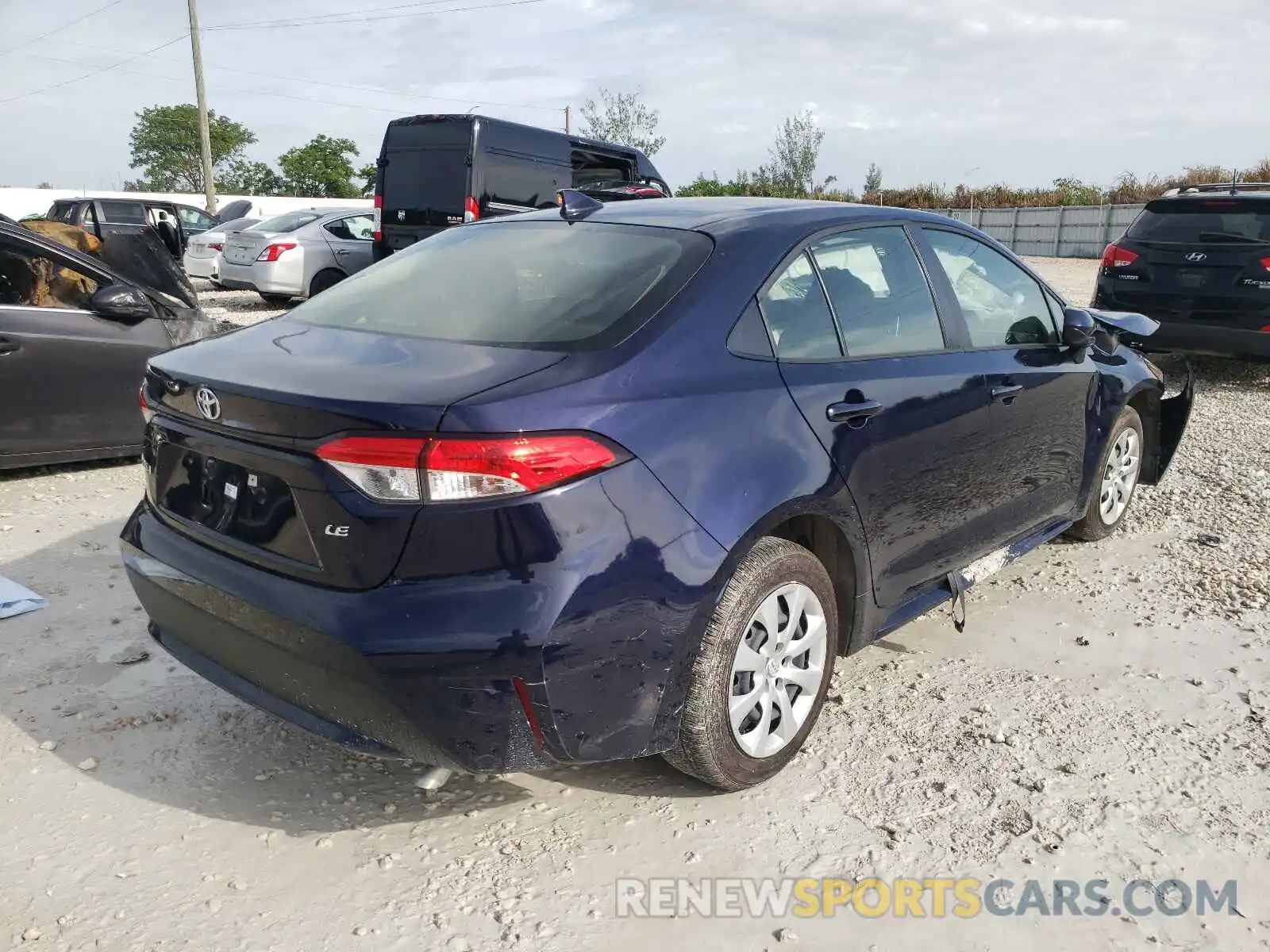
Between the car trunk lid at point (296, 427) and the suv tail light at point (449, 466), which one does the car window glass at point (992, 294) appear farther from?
the suv tail light at point (449, 466)

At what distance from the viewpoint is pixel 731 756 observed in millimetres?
2676

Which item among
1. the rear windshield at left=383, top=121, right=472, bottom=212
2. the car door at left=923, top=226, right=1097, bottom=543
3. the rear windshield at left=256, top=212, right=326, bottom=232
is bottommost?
the car door at left=923, top=226, right=1097, bottom=543

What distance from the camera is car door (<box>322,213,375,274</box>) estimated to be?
1363 centimetres

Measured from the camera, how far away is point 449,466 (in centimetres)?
214

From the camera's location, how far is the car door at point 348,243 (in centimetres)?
1363

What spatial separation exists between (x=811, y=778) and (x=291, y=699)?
147 centimetres

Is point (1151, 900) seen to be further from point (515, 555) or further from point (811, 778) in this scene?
point (515, 555)

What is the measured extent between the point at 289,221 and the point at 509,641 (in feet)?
44.7

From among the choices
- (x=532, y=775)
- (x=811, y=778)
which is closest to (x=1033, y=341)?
(x=811, y=778)

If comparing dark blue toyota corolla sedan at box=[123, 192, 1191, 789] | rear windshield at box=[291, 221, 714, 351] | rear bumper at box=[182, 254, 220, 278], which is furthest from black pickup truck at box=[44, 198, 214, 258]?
dark blue toyota corolla sedan at box=[123, 192, 1191, 789]

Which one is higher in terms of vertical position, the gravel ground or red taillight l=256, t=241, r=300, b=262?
red taillight l=256, t=241, r=300, b=262

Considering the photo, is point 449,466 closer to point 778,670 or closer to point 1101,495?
point 778,670

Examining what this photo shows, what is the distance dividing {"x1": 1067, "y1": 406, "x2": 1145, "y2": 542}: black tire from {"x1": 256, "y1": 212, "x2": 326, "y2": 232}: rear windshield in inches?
464

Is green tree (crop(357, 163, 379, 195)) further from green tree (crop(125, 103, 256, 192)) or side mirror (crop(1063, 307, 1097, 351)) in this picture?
side mirror (crop(1063, 307, 1097, 351))
